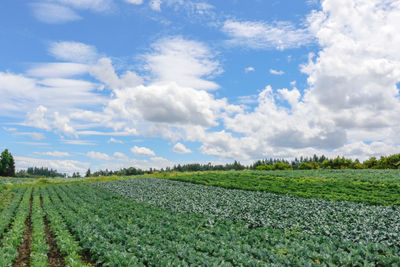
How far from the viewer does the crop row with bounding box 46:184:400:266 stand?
31.4 ft

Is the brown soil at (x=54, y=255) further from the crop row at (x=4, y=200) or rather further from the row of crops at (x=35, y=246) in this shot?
the crop row at (x=4, y=200)

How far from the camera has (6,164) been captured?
307 feet

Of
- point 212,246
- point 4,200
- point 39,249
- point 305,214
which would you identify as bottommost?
point 4,200

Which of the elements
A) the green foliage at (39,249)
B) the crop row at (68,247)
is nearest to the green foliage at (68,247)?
the crop row at (68,247)

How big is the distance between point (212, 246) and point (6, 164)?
356 ft

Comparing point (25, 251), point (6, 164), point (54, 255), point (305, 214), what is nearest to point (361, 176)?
point (305, 214)

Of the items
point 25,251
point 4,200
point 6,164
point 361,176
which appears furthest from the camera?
point 6,164

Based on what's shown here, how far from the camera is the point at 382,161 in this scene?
229ft

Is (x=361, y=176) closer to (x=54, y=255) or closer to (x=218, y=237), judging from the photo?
(x=218, y=237)

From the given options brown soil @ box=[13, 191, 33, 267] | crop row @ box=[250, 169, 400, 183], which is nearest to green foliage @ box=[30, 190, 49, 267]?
brown soil @ box=[13, 191, 33, 267]

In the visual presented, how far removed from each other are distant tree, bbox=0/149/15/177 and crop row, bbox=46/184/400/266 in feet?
323

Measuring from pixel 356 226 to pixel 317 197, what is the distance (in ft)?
32.9

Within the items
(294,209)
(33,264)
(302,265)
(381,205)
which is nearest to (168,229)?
(33,264)

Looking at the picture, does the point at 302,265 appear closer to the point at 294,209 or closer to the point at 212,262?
the point at 212,262
